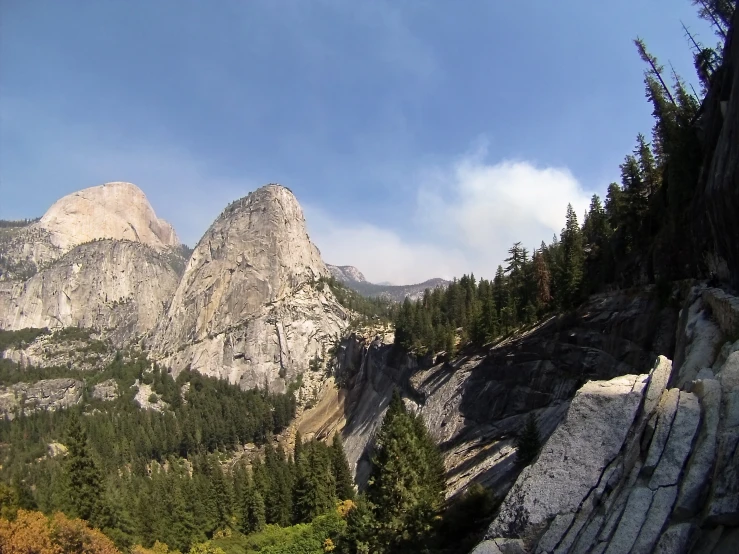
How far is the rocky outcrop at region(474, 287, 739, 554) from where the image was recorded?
841cm

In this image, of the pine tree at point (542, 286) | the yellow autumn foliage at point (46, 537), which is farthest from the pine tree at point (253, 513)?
the pine tree at point (542, 286)

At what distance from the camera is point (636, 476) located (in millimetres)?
9891

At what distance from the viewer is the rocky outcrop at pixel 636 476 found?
841 centimetres

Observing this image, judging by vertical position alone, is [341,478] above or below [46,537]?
below

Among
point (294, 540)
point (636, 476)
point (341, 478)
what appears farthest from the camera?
point (341, 478)

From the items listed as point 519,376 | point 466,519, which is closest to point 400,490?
point 466,519

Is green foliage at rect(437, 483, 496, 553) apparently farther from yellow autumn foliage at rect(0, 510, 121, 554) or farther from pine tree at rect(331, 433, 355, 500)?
pine tree at rect(331, 433, 355, 500)

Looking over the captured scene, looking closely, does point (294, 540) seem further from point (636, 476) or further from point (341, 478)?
point (636, 476)

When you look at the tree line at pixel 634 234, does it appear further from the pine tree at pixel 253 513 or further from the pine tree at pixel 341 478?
the pine tree at pixel 253 513

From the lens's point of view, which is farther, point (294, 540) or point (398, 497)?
point (294, 540)

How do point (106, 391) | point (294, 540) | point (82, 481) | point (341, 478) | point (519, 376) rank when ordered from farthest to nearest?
point (106, 391) < point (341, 478) < point (519, 376) < point (294, 540) < point (82, 481)

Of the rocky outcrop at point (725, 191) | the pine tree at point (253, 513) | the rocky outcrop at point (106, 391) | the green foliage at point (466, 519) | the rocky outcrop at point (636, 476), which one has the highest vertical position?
the rocky outcrop at point (106, 391)

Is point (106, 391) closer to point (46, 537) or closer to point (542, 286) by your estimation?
point (46, 537)

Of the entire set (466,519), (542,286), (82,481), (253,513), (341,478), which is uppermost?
(542,286)
